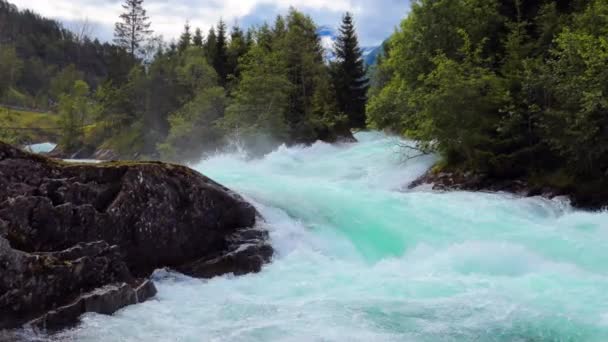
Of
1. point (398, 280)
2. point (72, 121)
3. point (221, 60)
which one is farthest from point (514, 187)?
point (72, 121)

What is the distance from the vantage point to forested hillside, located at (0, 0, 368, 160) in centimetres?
4134

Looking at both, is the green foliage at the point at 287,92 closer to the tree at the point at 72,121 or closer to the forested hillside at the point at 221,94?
the forested hillside at the point at 221,94

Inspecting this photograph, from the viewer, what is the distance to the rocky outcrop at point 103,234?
8305 mm

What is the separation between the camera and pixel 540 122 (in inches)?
824

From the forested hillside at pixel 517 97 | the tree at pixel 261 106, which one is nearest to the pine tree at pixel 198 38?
the tree at pixel 261 106

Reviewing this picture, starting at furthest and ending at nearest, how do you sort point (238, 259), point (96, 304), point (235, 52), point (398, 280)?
point (235, 52), point (238, 259), point (398, 280), point (96, 304)

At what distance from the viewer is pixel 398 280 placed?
36.1 ft

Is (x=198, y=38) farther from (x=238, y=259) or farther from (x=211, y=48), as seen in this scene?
(x=238, y=259)

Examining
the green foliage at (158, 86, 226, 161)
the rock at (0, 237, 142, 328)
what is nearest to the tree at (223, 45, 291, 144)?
the green foliage at (158, 86, 226, 161)

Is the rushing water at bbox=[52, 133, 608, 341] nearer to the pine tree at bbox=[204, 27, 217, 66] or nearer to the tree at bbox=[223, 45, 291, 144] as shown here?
the tree at bbox=[223, 45, 291, 144]

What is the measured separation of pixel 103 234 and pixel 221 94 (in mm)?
36553

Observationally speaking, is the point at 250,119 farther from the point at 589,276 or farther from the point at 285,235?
the point at 589,276

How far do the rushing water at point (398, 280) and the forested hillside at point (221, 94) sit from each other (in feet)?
77.4

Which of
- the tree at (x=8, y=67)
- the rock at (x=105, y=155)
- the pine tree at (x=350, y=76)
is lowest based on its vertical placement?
the rock at (x=105, y=155)
